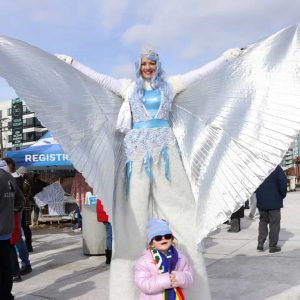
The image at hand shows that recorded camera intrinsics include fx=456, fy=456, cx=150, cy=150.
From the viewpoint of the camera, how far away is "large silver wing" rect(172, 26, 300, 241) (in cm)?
275

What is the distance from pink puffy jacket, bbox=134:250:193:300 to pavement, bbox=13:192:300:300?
1.61m

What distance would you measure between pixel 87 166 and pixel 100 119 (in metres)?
0.42

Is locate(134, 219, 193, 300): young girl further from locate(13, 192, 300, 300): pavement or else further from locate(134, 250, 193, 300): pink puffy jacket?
locate(13, 192, 300, 300): pavement

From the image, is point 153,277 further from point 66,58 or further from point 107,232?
point 107,232

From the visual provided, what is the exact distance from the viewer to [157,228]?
271 centimetres

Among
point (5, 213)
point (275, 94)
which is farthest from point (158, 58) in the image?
point (5, 213)

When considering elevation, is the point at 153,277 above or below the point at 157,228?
below

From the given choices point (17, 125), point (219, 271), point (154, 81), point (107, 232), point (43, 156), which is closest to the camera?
point (154, 81)

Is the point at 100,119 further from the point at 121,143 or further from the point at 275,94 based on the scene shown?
the point at 275,94

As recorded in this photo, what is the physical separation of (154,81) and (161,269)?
1204 mm

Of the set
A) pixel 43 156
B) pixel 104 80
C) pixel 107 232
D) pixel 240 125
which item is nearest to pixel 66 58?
pixel 104 80

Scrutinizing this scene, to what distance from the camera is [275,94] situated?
9.16 ft

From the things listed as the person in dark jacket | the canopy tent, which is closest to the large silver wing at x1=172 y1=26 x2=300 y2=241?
the person in dark jacket

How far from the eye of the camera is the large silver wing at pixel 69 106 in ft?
7.91
